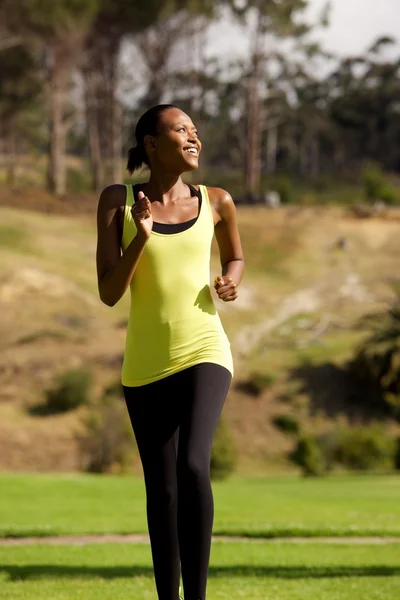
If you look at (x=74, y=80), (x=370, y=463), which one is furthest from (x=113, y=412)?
(x=74, y=80)

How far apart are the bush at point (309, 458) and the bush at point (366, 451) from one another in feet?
2.17

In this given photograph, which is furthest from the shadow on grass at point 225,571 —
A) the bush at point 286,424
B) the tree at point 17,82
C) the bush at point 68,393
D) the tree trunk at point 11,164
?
the tree trunk at point 11,164

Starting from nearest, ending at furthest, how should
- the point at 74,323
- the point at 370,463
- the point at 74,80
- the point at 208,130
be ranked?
the point at 370,463 → the point at 74,323 → the point at 74,80 → the point at 208,130

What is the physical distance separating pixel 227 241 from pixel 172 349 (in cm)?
61

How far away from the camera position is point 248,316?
121 feet

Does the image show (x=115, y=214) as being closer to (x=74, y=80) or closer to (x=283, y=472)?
(x=283, y=472)

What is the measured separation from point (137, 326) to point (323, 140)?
70.2m

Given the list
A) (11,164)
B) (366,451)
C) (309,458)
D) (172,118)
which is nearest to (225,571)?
(172,118)

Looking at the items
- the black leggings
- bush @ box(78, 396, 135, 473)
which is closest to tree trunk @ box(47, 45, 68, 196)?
bush @ box(78, 396, 135, 473)

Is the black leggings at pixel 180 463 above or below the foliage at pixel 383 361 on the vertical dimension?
above

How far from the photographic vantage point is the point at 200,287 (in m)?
4.59

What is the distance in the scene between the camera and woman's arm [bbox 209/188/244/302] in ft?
15.5

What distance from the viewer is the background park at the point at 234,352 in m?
8.72

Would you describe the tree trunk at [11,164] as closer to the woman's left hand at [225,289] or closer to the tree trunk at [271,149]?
the tree trunk at [271,149]
